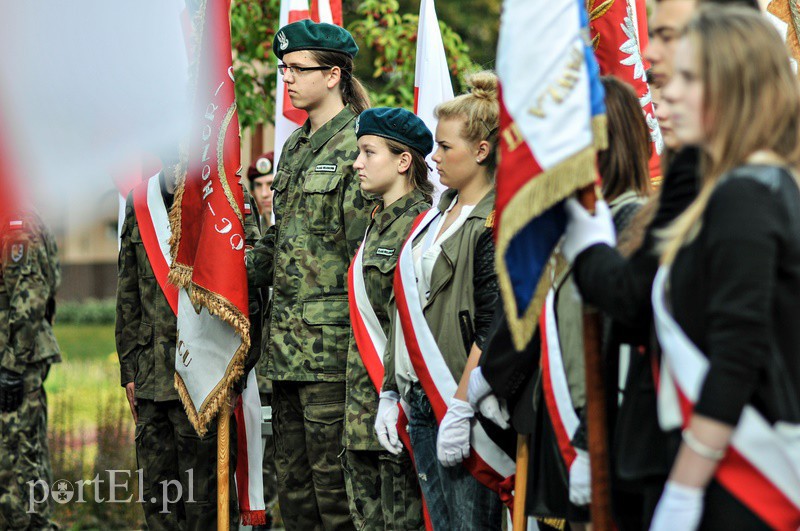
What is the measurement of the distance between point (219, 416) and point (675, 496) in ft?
10.7

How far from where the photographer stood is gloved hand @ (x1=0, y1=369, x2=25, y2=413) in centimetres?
709

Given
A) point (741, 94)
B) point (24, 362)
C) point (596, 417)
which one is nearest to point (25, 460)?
point (24, 362)

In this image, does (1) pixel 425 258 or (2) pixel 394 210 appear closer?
(1) pixel 425 258

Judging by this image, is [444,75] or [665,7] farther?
[444,75]

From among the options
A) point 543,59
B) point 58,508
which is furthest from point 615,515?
point 58,508

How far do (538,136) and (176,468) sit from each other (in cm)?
361

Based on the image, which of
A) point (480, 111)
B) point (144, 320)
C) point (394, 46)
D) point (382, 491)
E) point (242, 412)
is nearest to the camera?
point (480, 111)

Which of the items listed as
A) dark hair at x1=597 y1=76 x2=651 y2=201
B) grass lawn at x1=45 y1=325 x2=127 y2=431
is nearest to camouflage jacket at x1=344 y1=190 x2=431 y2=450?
dark hair at x1=597 y1=76 x2=651 y2=201

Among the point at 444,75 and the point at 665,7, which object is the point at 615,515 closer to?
the point at 665,7

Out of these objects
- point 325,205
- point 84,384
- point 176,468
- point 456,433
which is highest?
point 325,205

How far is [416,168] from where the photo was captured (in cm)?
497

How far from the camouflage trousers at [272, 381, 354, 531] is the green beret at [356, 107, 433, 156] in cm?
108

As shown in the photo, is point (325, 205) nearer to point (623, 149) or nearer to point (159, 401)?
point (159, 401)

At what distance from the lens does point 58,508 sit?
7793mm
